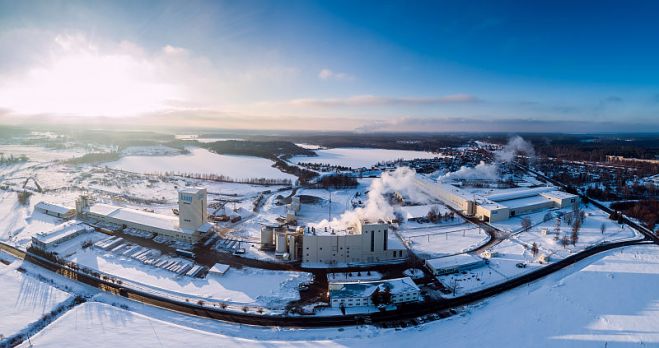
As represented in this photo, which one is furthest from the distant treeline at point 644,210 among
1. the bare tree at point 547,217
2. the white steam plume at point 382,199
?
the white steam plume at point 382,199

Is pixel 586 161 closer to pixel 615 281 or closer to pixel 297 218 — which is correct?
pixel 615 281

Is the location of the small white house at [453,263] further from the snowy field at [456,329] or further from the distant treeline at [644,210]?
the distant treeline at [644,210]

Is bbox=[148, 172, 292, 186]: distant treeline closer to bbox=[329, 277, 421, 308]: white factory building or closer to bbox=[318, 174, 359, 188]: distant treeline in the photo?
bbox=[318, 174, 359, 188]: distant treeline

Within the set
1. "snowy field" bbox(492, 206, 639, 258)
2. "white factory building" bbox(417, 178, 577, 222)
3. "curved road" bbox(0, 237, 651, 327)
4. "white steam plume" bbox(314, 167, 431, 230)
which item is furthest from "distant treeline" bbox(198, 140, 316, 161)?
"curved road" bbox(0, 237, 651, 327)

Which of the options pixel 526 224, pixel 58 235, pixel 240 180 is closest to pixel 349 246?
pixel 526 224

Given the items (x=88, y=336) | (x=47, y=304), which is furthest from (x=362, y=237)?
(x=47, y=304)
